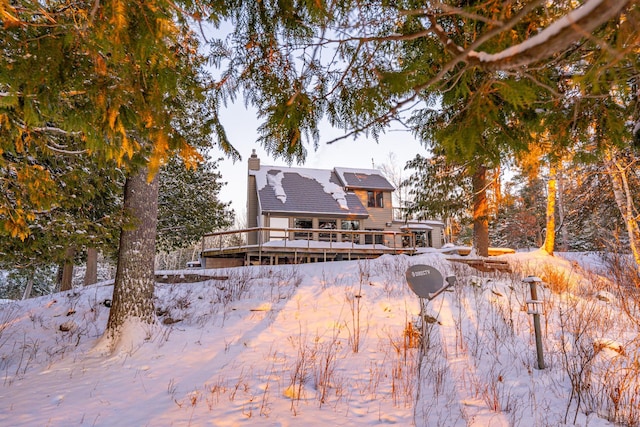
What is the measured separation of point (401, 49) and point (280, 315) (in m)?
5.13

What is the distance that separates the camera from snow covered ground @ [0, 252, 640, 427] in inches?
131

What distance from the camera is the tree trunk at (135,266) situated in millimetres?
5746

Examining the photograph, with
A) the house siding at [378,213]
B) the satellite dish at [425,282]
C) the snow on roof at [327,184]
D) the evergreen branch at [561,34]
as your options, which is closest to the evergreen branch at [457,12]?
the evergreen branch at [561,34]

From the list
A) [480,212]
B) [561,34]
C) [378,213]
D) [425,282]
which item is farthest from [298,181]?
[561,34]

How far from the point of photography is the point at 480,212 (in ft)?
40.2

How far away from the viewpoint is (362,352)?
5059mm

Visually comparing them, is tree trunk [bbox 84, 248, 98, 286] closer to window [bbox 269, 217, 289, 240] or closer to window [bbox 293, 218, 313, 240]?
window [bbox 269, 217, 289, 240]

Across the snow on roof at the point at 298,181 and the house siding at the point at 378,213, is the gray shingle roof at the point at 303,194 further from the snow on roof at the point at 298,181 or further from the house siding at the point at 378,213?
the house siding at the point at 378,213

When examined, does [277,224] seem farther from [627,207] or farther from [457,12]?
[457,12]

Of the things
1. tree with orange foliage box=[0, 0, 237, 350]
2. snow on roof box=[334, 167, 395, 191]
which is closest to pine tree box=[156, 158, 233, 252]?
snow on roof box=[334, 167, 395, 191]

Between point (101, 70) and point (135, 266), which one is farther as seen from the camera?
point (135, 266)

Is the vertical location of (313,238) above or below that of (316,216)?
below

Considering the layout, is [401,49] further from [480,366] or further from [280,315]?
[280,315]

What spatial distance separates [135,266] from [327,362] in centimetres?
373
